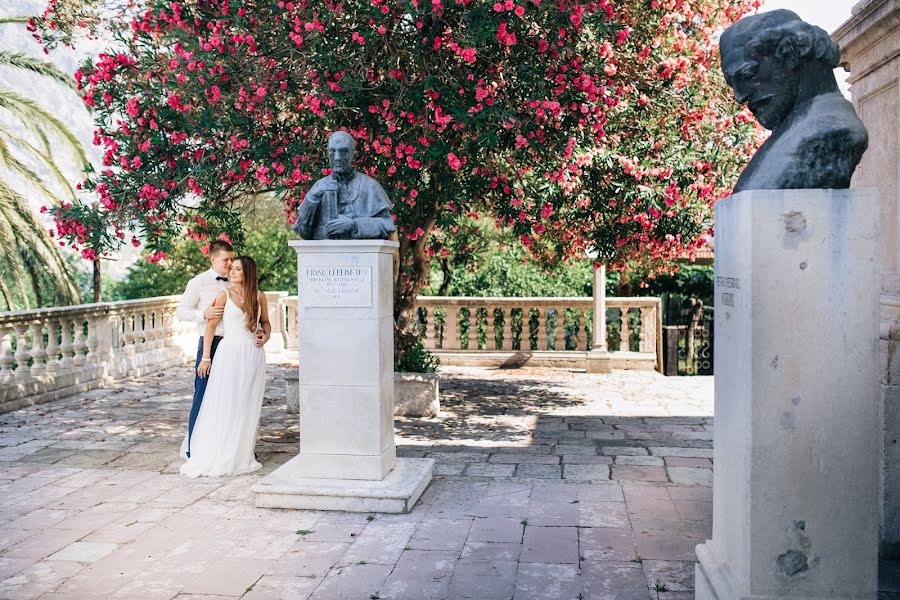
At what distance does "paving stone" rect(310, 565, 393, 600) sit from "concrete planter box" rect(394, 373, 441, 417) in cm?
500

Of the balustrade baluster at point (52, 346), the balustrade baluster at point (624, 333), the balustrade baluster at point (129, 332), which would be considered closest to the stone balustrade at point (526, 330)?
the balustrade baluster at point (624, 333)

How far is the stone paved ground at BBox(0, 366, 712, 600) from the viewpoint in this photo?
434 centimetres

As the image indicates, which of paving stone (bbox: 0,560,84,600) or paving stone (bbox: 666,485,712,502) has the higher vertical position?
paving stone (bbox: 666,485,712,502)

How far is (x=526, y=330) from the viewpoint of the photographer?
46.6 feet

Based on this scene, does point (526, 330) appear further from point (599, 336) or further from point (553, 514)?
point (553, 514)

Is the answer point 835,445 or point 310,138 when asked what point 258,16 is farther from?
point 835,445

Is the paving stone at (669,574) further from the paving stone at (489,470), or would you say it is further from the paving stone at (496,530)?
the paving stone at (489,470)

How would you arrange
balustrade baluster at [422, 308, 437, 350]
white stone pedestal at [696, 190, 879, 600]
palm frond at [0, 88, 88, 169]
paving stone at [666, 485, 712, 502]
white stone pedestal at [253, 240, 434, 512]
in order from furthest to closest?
balustrade baluster at [422, 308, 437, 350] → palm frond at [0, 88, 88, 169] → paving stone at [666, 485, 712, 502] → white stone pedestal at [253, 240, 434, 512] → white stone pedestal at [696, 190, 879, 600]

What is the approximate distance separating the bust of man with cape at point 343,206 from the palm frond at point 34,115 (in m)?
8.51

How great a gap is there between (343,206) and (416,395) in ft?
13.5

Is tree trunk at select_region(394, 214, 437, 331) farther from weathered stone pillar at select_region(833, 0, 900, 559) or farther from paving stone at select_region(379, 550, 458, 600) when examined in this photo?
weathered stone pillar at select_region(833, 0, 900, 559)

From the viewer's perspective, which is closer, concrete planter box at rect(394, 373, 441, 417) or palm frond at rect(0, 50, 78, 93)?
concrete planter box at rect(394, 373, 441, 417)

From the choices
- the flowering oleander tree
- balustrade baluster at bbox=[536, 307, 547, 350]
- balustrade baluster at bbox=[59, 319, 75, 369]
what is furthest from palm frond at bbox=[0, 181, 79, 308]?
balustrade baluster at bbox=[536, 307, 547, 350]

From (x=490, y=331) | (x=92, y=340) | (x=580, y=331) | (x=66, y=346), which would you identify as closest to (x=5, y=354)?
(x=66, y=346)
